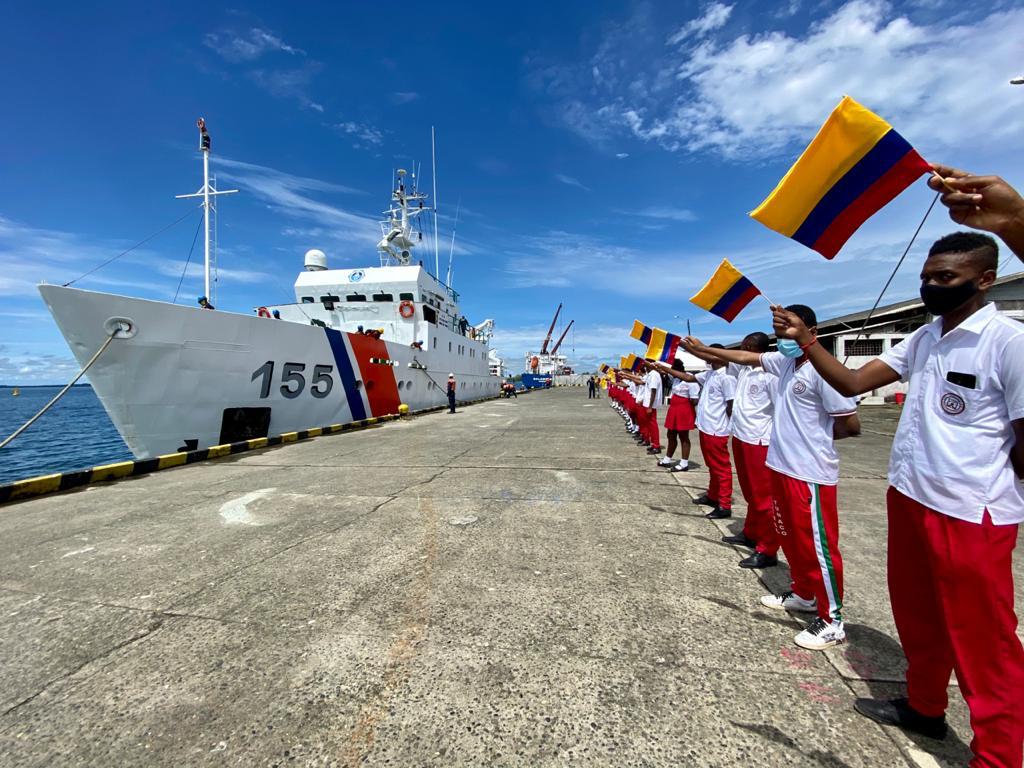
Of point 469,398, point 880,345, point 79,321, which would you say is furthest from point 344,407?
point 880,345

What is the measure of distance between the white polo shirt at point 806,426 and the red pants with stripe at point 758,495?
27.6 inches

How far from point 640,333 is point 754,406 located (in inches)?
230

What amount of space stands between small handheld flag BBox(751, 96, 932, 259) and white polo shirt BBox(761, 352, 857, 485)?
75cm

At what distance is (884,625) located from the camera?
2371 millimetres

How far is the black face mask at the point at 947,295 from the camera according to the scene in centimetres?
153

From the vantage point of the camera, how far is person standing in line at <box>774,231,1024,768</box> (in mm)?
1361

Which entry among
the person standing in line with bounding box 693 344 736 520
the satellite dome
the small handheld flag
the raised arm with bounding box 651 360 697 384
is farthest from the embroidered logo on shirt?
the satellite dome

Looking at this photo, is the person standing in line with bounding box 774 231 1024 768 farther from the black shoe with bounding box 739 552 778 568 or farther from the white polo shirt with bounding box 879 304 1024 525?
the black shoe with bounding box 739 552 778 568

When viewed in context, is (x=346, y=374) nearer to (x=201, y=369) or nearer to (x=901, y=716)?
(x=201, y=369)

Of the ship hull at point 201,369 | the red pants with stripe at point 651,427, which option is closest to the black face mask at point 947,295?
the red pants with stripe at point 651,427

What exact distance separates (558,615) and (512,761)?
96 cm

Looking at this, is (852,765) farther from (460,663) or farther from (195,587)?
(195,587)

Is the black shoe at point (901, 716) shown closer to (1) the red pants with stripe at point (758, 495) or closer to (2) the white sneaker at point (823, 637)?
(2) the white sneaker at point (823, 637)

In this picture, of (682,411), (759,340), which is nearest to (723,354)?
(759,340)
